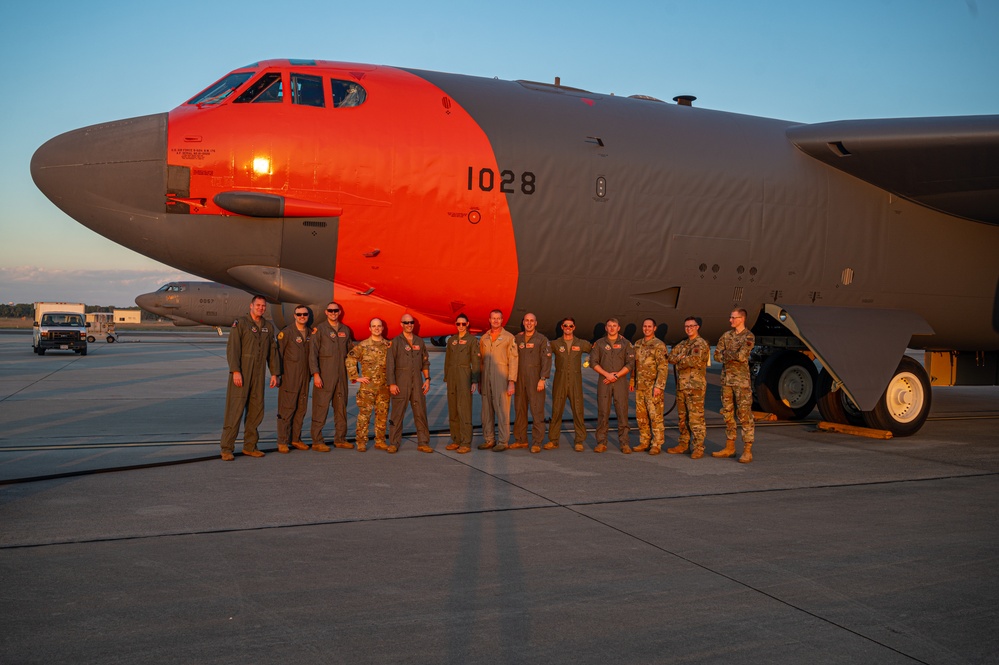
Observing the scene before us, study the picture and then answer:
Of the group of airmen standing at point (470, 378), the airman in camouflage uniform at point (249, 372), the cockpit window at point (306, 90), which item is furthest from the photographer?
the group of airmen standing at point (470, 378)

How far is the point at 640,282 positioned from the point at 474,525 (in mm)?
5484

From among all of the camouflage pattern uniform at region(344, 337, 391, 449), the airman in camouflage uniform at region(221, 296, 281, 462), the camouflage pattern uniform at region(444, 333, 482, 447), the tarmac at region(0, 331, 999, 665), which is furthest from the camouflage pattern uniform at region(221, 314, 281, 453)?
the camouflage pattern uniform at region(444, 333, 482, 447)

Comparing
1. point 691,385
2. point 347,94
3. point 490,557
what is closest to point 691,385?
point 691,385

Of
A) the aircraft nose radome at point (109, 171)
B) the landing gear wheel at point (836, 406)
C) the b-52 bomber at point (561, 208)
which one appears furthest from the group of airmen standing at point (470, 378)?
the landing gear wheel at point (836, 406)

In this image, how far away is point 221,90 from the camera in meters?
9.43

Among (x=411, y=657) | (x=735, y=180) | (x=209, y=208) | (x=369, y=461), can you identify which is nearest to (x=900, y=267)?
(x=735, y=180)

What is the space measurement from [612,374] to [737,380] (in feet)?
5.32

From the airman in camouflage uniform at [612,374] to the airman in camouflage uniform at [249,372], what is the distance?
13.9 ft

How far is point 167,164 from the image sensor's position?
888cm

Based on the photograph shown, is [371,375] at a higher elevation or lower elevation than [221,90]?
lower

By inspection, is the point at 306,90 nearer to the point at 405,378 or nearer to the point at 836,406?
the point at 405,378

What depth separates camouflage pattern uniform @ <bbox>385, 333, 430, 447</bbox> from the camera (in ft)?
32.3

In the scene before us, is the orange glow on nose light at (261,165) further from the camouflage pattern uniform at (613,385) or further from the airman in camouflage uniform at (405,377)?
the camouflage pattern uniform at (613,385)

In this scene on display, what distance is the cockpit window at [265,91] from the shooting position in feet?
30.4
